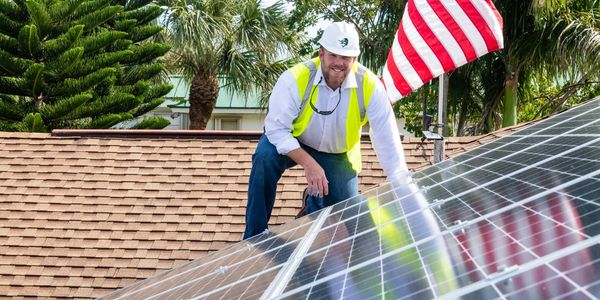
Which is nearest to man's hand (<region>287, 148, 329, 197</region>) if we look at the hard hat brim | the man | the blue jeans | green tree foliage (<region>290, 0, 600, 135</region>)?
the man

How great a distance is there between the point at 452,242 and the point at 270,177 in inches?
104

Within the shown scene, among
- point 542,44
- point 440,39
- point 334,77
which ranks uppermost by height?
point 542,44

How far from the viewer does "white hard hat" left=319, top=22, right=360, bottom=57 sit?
509cm

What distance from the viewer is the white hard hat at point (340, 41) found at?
16.7ft

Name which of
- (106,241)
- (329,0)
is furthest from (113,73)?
(106,241)

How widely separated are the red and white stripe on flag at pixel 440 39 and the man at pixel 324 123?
2.63m

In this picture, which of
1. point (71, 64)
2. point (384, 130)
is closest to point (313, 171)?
point (384, 130)

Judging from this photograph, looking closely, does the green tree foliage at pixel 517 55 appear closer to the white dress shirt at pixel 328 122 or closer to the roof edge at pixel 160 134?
the roof edge at pixel 160 134

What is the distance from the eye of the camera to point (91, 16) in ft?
79.4

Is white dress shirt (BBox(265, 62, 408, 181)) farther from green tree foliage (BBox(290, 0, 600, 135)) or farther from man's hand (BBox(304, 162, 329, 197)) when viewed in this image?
green tree foliage (BBox(290, 0, 600, 135))

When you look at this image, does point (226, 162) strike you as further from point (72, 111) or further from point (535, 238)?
point (72, 111)

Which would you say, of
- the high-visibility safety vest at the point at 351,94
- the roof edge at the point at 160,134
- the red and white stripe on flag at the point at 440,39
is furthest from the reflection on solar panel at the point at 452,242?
the roof edge at the point at 160,134

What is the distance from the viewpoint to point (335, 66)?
204 inches

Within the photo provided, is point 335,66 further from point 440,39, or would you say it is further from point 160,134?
point 160,134
